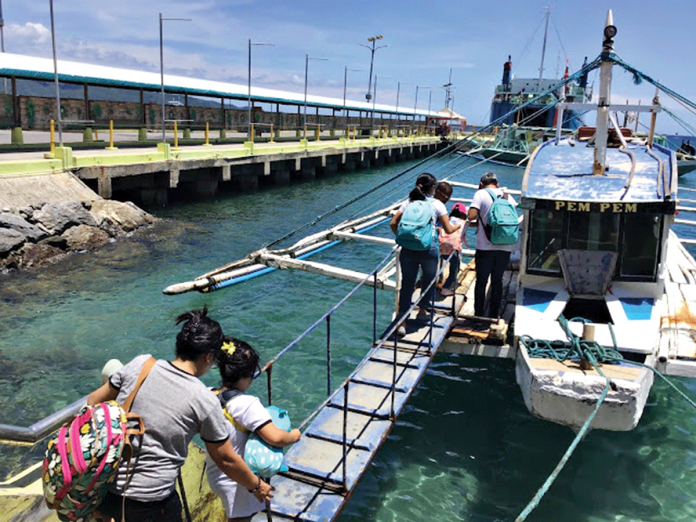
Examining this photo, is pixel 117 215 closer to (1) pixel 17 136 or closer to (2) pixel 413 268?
(1) pixel 17 136

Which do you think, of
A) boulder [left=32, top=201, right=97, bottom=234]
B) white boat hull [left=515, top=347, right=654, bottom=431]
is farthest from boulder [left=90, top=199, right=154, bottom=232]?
white boat hull [left=515, top=347, right=654, bottom=431]

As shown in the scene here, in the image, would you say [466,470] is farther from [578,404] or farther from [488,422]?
[578,404]

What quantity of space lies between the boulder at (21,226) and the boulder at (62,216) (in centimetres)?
47

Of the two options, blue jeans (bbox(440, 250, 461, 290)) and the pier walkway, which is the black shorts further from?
the pier walkway

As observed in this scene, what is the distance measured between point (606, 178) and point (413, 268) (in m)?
3.14

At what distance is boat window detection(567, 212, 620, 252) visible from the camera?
25.9 ft

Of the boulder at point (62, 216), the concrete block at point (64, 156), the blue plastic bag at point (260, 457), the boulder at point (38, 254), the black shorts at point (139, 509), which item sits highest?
the concrete block at point (64, 156)

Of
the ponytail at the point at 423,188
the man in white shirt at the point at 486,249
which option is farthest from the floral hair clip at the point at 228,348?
the man in white shirt at the point at 486,249

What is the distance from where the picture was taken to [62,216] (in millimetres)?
16484

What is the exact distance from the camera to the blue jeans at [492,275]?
313 inches

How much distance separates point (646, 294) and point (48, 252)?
13.8m

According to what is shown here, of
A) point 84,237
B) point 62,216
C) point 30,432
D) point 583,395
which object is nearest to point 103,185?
point 62,216

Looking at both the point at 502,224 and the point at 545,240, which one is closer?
the point at 502,224

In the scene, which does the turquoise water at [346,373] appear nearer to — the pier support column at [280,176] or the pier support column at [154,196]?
the pier support column at [154,196]
